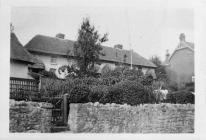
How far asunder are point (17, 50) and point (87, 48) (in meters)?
1.02

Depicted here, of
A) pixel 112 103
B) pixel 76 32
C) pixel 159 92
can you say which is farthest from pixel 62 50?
pixel 159 92

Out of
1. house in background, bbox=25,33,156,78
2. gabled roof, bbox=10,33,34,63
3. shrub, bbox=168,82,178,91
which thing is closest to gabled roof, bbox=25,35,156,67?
house in background, bbox=25,33,156,78

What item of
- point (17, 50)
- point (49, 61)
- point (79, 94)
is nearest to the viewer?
point (17, 50)

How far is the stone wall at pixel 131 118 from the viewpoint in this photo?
261 inches

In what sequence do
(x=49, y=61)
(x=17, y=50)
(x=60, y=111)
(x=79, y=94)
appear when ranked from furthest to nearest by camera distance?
1. (x=60, y=111)
2. (x=79, y=94)
3. (x=49, y=61)
4. (x=17, y=50)

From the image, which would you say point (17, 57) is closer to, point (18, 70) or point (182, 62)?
point (18, 70)

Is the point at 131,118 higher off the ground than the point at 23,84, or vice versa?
the point at 23,84

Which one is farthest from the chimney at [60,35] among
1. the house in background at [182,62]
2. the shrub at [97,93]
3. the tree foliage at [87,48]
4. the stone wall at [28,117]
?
the house in background at [182,62]

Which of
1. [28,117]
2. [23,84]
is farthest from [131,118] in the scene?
[23,84]

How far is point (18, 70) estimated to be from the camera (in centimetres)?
672

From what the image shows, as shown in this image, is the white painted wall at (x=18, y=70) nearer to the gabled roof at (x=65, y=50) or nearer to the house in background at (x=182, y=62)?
the gabled roof at (x=65, y=50)

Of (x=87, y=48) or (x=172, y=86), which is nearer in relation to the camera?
(x=172, y=86)

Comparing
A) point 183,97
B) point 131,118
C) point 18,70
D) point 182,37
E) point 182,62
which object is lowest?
point 131,118

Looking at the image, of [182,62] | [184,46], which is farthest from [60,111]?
[184,46]
